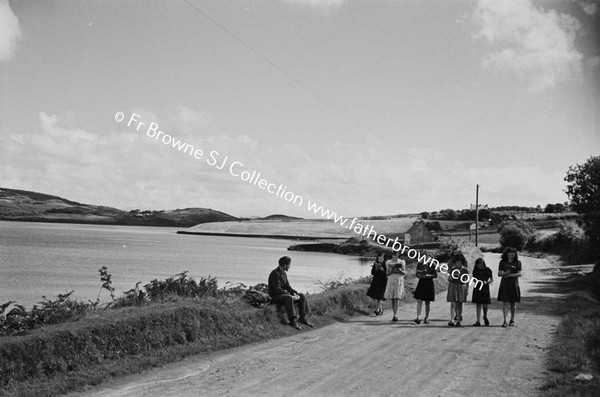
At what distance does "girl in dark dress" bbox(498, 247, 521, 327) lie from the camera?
14.8 meters

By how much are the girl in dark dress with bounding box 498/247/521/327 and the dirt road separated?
1.92ft

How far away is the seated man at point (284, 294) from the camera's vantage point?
13586mm

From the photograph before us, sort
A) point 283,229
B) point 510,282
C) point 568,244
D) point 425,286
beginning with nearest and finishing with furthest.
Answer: point 510,282
point 425,286
point 568,244
point 283,229

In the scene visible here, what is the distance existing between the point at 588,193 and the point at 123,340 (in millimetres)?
25503

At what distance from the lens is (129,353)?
9781 mm

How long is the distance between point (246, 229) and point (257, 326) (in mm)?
166624

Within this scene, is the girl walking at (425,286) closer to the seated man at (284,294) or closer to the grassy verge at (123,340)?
the grassy verge at (123,340)

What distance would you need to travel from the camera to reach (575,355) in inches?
409

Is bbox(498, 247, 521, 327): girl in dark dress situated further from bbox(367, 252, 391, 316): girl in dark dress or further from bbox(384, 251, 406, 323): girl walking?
bbox(367, 252, 391, 316): girl in dark dress

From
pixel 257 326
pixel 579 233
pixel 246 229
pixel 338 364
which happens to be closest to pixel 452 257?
pixel 257 326

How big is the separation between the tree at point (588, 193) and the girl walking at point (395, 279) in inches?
638

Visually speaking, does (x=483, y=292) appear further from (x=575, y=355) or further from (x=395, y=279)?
(x=575, y=355)

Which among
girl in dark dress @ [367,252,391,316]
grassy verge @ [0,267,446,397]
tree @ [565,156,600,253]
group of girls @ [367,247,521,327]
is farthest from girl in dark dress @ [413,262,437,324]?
tree @ [565,156,600,253]

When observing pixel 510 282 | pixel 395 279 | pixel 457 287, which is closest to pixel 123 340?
pixel 395 279
